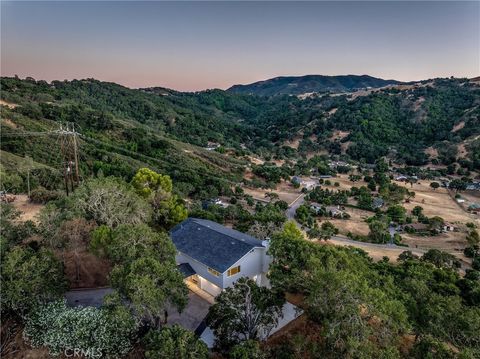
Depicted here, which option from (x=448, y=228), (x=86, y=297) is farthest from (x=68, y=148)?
(x=448, y=228)

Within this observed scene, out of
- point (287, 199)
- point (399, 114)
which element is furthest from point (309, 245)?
point (399, 114)

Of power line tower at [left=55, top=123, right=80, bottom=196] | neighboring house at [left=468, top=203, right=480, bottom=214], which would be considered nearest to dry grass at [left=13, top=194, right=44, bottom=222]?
power line tower at [left=55, top=123, right=80, bottom=196]

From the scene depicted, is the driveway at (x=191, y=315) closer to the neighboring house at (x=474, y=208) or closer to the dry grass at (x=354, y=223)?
the dry grass at (x=354, y=223)

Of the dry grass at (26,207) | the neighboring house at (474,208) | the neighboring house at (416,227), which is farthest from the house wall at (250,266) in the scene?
the neighboring house at (474,208)

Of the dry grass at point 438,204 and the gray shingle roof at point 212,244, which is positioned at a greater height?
the gray shingle roof at point 212,244

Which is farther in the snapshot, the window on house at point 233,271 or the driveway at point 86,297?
the window on house at point 233,271

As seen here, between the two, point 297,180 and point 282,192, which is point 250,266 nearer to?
point 282,192

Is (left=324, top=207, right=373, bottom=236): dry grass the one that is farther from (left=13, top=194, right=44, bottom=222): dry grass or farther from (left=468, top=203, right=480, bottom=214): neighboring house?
(left=13, top=194, right=44, bottom=222): dry grass
